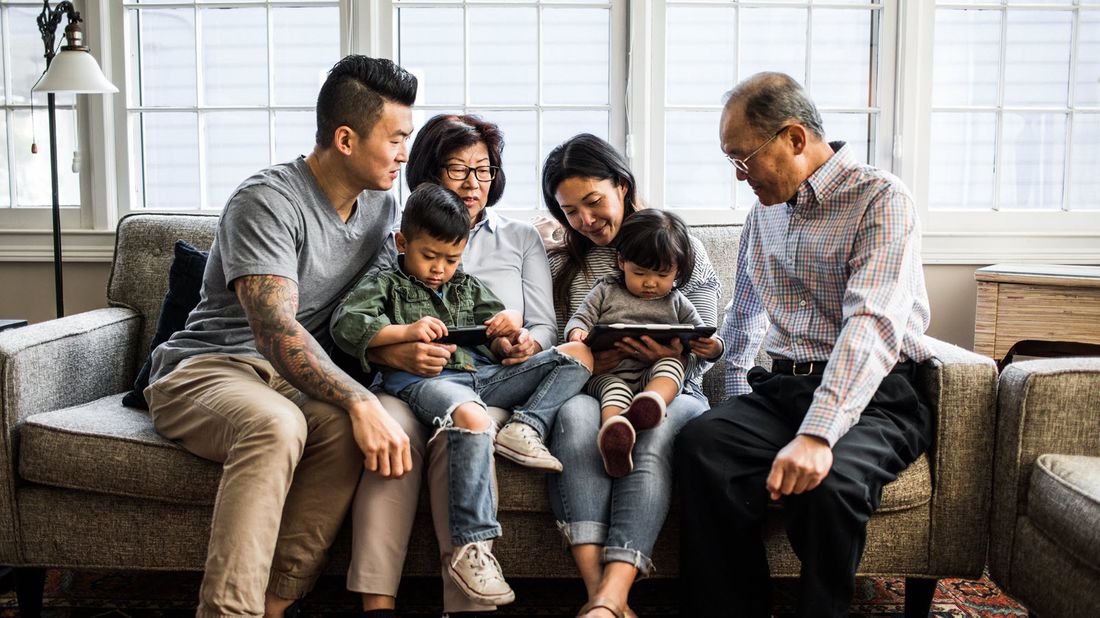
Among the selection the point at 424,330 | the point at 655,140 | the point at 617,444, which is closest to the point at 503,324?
the point at 424,330

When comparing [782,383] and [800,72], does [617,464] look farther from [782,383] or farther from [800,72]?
[800,72]

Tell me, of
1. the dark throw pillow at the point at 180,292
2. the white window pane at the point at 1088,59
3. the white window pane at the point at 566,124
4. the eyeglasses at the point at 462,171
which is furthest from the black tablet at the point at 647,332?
the white window pane at the point at 1088,59

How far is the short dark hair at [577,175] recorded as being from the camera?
2.27m

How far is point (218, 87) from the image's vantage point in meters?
3.13

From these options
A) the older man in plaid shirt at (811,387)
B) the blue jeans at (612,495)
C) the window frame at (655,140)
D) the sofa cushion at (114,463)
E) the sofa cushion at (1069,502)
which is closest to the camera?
the sofa cushion at (1069,502)

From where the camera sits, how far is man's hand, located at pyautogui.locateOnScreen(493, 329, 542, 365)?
209 centimetres

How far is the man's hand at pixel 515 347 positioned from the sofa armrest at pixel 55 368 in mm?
1030

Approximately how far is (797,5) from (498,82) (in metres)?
1.05

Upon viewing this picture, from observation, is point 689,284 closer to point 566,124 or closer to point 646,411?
point 646,411

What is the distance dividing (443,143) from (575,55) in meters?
0.99

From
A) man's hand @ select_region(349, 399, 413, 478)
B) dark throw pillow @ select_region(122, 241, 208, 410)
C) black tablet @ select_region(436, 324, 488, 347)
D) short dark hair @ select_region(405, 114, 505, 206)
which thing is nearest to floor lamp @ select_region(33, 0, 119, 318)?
dark throw pillow @ select_region(122, 241, 208, 410)

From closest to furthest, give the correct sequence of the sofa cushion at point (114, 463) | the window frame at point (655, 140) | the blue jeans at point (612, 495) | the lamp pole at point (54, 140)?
the blue jeans at point (612, 495) → the sofa cushion at point (114, 463) → the lamp pole at point (54, 140) → the window frame at point (655, 140)

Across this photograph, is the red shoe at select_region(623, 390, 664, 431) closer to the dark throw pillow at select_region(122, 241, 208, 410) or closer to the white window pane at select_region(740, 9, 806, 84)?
the dark throw pillow at select_region(122, 241, 208, 410)

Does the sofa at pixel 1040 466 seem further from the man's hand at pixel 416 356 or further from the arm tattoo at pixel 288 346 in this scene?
the arm tattoo at pixel 288 346
